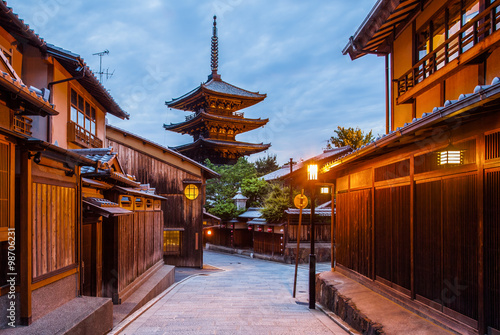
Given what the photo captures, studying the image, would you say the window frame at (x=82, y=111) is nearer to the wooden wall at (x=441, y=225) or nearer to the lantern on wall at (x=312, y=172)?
the lantern on wall at (x=312, y=172)

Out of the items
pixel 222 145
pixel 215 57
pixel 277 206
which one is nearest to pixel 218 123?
pixel 222 145

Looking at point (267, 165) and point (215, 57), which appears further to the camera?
point (267, 165)

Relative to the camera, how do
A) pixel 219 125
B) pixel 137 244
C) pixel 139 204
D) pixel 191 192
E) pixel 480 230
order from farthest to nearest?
1. pixel 219 125
2. pixel 191 192
3. pixel 139 204
4. pixel 137 244
5. pixel 480 230

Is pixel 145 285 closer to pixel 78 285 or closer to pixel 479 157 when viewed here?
pixel 78 285

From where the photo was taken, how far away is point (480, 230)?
15.7 ft

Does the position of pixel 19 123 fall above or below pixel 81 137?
below

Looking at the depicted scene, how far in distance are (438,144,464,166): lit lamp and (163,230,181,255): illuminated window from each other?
19.3 metres

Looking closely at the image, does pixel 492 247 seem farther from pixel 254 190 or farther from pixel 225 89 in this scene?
pixel 225 89

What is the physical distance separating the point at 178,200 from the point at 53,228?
648 inches

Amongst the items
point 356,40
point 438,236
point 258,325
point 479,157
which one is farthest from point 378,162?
point 356,40

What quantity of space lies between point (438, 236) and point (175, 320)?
19.4 feet

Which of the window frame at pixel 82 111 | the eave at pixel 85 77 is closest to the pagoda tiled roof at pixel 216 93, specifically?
the eave at pixel 85 77

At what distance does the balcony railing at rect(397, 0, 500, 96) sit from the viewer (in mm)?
6387

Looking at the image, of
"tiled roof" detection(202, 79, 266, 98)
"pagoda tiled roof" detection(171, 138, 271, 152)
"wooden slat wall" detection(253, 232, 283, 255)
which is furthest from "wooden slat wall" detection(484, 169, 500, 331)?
"tiled roof" detection(202, 79, 266, 98)
